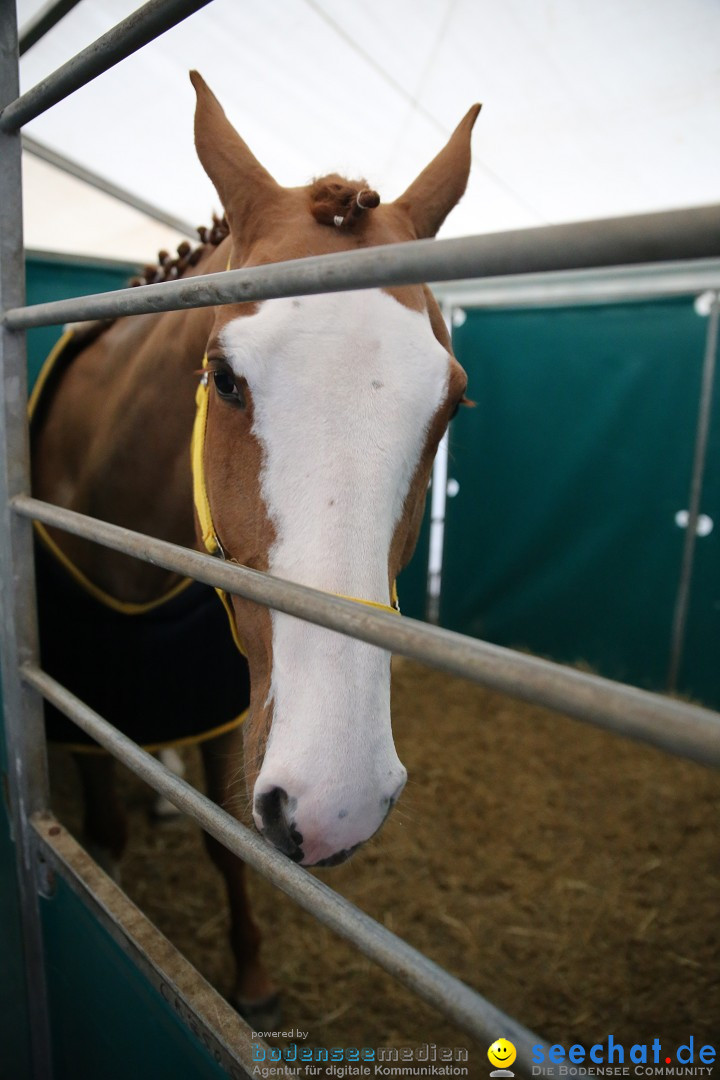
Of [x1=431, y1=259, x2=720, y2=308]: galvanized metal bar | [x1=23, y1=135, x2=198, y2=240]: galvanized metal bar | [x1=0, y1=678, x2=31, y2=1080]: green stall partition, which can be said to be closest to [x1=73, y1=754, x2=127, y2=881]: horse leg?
[x1=0, y1=678, x2=31, y2=1080]: green stall partition

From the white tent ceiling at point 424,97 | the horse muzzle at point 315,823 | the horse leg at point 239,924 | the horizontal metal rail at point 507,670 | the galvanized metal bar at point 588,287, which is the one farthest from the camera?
the galvanized metal bar at point 588,287

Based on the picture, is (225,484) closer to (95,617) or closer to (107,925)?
(107,925)

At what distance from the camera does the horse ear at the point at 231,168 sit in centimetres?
103

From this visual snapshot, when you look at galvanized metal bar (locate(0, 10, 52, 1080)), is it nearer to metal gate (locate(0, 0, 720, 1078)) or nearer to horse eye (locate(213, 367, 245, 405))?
metal gate (locate(0, 0, 720, 1078))

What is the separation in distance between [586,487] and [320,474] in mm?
3355

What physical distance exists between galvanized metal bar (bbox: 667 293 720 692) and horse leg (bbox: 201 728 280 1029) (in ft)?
8.92

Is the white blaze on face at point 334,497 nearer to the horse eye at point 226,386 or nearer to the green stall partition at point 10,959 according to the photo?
the horse eye at point 226,386

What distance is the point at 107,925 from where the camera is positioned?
0.88 metres

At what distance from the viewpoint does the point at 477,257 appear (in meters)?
0.42

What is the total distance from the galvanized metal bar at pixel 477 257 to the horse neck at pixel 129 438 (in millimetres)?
658

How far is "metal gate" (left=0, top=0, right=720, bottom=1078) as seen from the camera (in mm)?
374

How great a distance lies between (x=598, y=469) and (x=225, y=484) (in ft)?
10.7

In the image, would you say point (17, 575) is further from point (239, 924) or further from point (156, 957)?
point (239, 924)

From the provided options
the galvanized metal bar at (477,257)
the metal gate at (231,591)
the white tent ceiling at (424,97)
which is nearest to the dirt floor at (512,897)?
the metal gate at (231,591)
